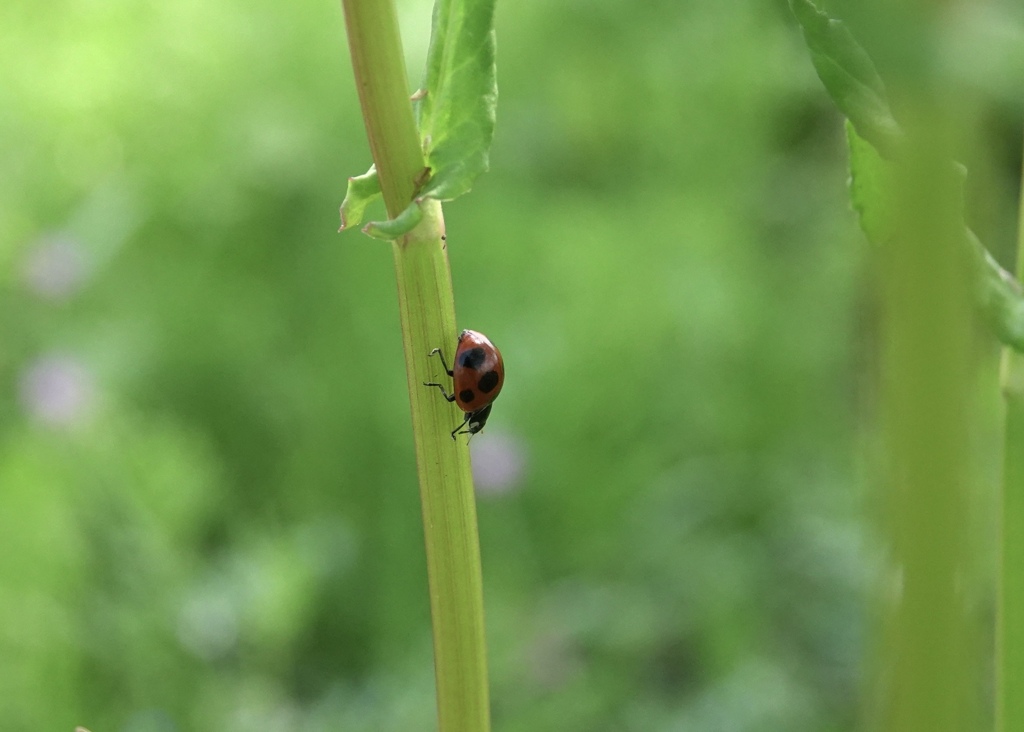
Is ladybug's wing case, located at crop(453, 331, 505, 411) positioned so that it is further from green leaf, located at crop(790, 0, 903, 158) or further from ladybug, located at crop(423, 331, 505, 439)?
green leaf, located at crop(790, 0, 903, 158)

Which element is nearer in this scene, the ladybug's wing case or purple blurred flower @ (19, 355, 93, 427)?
the ladybug's wing case

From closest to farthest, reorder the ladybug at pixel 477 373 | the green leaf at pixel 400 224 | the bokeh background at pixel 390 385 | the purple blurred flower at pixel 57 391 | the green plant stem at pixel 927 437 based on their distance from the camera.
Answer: the green plant stem at pixel 927 437, the green leaf at pixel 400 224, the ladybug at pixel 477 373, the bokeh background at pixel 390 385, the purple blurred flower at pixel 57 391

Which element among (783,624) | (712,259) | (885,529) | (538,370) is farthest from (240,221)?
(885,529)

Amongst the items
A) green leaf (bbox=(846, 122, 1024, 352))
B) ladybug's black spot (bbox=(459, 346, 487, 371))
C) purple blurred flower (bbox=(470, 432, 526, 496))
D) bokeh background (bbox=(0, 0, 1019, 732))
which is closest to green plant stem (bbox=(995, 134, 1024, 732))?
green leaf (bbox=(846, 122, 1024, 352))

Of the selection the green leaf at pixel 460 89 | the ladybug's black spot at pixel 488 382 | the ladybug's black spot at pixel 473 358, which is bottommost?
the ladybug's black spot at pixel 488 382

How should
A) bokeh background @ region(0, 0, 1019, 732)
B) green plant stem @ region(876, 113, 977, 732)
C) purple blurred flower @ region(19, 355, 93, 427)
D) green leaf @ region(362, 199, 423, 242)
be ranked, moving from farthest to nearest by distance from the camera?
purple blurred flower @ region(19, 355, 93, 427) < bokeh background @ region(0, 0, 1019, 732) < green leaf @ region(362, 199, 423, 242) < green plant stem @ region(876, 113, 977, 732)

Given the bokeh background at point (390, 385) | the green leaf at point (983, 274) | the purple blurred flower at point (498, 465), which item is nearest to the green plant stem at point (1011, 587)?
the green leaf at point (983, 274)

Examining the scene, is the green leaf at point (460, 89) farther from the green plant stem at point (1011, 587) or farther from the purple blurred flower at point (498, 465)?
the purple blurred flower at point (498, 465)
